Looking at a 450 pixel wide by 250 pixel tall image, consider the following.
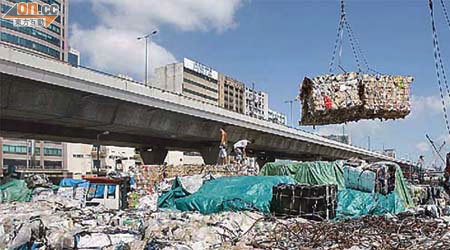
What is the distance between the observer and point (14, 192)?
1934cm

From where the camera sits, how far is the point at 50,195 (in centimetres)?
1756

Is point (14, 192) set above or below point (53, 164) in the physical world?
above

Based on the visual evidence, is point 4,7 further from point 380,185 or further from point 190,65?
point 380,185

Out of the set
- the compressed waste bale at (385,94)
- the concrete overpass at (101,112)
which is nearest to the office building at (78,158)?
the concrete overpass at (101,112)

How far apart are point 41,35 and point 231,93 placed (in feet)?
191

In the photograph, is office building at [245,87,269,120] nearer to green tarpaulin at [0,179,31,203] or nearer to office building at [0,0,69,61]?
office building at [0,0,69,61]

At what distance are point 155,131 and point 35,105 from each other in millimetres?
10184

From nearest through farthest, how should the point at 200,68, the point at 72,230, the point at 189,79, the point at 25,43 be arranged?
the point at 72,230
the point at 25,43
the point at 189,79
the point at 200,68

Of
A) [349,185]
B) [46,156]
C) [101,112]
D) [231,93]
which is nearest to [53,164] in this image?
[46,156]

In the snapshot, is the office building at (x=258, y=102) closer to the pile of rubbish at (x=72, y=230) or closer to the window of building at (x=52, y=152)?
the window of building at (x=52, y=152)

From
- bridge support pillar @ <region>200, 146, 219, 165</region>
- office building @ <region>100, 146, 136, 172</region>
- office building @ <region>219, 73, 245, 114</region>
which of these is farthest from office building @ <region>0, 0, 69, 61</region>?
bridge support pillar @ <region>200, 146, 219, 165</region>

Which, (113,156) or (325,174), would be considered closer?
(325,174)

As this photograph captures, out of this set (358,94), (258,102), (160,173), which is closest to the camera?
(358,94)

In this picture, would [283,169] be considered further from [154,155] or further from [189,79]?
[189,79]
